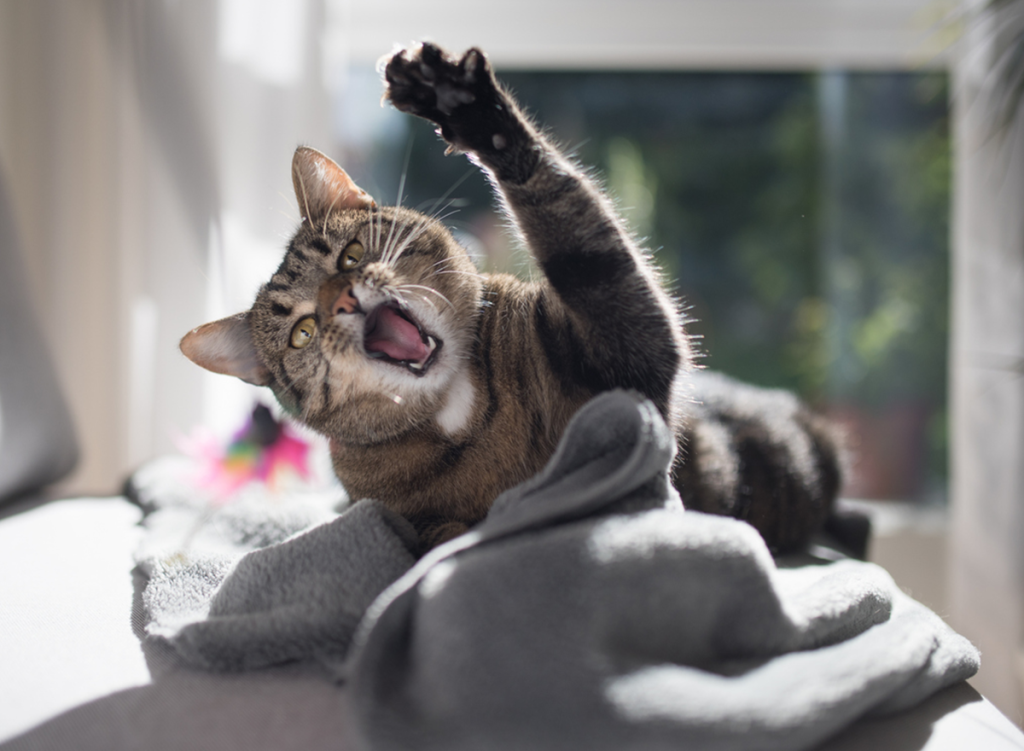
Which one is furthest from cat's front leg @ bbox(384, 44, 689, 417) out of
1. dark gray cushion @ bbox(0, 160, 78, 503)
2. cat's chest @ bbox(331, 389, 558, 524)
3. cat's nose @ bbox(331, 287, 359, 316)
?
dark gray cushion @ bbox(0, 160, 78, 503)

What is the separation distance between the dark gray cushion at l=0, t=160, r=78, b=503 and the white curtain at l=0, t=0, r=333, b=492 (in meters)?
0.15

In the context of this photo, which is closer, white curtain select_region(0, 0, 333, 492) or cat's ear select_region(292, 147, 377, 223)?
cat's ear select_region(292, 147, 377, 223)

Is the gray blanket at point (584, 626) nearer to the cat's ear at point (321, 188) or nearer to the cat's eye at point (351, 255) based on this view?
the cat's eye at point (351, 255)

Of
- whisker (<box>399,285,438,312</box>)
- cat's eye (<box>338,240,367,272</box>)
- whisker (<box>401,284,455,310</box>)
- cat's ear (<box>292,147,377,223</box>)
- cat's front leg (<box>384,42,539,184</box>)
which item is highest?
cat's front leg (<box>384,42,539,184</box>)

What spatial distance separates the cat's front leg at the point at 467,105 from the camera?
652 millimetres

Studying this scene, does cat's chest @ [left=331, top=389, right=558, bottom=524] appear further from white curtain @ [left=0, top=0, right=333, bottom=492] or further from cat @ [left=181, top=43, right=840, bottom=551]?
white curtain @ [left=0, top=0, right=333, bottom=492]

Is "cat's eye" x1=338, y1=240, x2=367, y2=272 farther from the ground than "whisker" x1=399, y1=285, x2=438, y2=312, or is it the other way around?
"cat's eye" x1=338, y1=240, x2=367, y2=272

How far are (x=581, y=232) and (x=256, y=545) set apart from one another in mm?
572

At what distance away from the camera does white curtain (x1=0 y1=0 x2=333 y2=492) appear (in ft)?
4.02

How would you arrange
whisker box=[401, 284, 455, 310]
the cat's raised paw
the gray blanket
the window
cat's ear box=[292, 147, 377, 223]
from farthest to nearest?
the window → cat's ear box=[292, 147, 377, 223] → whisker box=[401, 284, 455, 310] → the cat's raised paw → the gray blanket

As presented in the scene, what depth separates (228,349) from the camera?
0.87 m

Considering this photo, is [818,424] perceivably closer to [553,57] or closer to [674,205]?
[674,205]

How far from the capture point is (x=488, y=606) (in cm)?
46

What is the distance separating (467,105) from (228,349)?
0.46 metres
